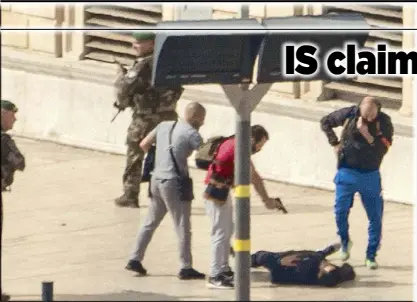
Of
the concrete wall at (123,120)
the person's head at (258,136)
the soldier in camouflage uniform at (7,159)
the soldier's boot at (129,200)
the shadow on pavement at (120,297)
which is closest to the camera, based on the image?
the soldier in camouflage uniform at (7,159)

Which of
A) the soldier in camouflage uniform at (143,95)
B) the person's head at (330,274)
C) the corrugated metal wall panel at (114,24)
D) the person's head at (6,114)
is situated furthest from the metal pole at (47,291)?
the corrugated metal wall panel at (114,24)

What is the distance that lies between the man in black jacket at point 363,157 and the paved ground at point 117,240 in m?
0.39

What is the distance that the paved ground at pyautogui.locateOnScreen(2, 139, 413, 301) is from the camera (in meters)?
15.1

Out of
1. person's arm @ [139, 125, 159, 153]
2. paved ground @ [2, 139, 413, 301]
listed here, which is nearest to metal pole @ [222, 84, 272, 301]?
paved ground @ [2, 139, 413, 301]

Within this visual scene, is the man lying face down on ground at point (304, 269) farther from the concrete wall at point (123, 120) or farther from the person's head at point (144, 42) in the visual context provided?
the concrete wall at point (123, 120)

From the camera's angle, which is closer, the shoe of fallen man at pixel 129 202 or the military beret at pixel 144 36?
the military beret at pixel 144 36

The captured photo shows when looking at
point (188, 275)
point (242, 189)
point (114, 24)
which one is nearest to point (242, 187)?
point (242, 189)

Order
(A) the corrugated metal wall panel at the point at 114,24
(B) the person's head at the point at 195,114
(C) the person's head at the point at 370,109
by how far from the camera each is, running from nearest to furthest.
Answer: (B) the person's head at the point at 195,114
(C) the person's head at the point at 370,109
(A) the corrugated metal wall panel at the point at 114,24

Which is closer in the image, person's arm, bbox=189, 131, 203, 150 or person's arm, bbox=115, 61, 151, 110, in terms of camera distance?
person's arm, bbox=189, 131, 203, 150

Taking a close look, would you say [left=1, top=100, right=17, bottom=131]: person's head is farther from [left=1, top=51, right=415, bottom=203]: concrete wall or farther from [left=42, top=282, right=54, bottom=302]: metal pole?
[left=1, top=51, right=415, bottom=203]: concrete wall

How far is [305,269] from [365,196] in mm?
1151

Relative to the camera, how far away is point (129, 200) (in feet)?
61.7

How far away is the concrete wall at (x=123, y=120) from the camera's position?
19141mm

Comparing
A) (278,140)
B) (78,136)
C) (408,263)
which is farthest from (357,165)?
(78,136)
